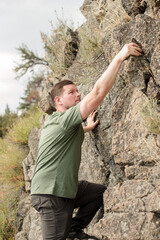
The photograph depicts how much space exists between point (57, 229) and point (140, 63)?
2.44 m

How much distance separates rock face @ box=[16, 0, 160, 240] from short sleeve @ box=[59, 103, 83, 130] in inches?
28.3

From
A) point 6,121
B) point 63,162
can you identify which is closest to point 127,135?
point 63,162

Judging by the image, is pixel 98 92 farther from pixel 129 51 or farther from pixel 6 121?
pixel 6 121

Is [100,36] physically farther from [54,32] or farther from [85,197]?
[85,197]

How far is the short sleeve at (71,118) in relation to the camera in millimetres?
3164

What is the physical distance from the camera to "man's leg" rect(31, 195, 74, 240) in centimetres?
318

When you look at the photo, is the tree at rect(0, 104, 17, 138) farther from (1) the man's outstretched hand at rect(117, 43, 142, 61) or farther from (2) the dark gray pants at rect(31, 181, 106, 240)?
(1) the man's outstretched hand at rect(117, 43, 142, 61)

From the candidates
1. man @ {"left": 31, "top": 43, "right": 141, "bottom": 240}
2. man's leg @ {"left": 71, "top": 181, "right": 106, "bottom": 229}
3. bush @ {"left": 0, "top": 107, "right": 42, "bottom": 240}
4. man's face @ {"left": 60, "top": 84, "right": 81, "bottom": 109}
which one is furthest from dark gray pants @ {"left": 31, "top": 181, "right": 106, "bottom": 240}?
bush @ {"left": 0, "top": 107, "right": 42, "bottom": 240}

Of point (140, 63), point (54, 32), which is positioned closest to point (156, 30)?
point (140, 63)

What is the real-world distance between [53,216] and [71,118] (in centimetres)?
124

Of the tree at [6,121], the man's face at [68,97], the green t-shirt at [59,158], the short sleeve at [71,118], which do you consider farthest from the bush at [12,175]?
the tree at [6,121]

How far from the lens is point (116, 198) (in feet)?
10.7

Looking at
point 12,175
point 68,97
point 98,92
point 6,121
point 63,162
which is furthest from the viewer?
point 6,121

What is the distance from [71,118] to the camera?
322cm
